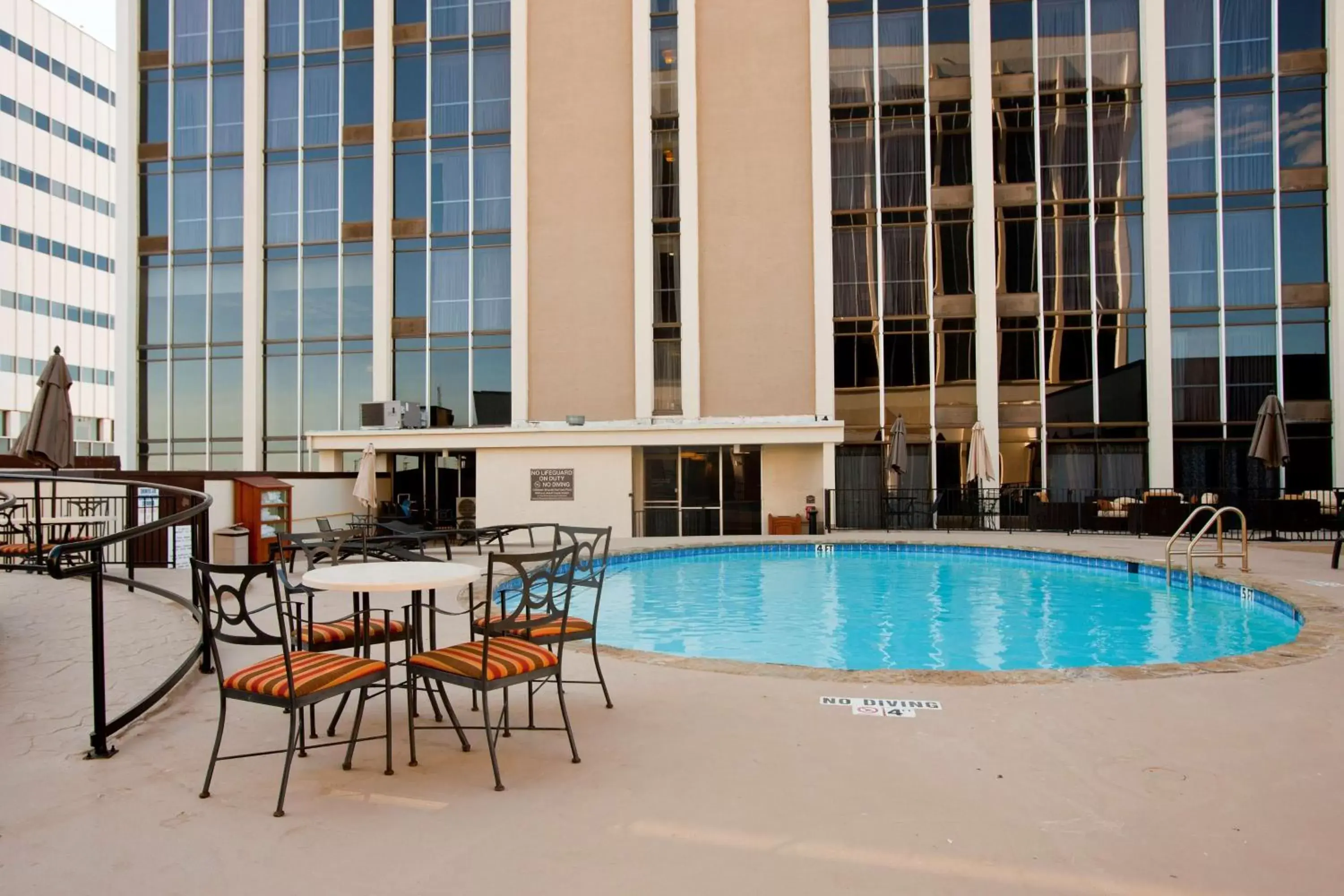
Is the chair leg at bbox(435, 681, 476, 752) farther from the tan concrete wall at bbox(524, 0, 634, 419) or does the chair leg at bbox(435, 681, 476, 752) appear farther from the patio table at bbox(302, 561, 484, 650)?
the tan concrete wall at bbox(524, 0, 634, 419)

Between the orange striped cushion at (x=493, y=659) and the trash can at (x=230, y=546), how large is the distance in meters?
8.43

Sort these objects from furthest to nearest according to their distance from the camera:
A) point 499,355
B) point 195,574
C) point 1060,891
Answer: point 499,355 < point 195,574 < point 1060,891

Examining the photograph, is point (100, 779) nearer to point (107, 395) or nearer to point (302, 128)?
point (302, 128)

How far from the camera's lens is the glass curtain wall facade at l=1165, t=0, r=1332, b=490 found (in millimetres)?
19172

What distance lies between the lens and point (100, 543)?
3.69m

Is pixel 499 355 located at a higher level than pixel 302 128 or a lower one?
lower

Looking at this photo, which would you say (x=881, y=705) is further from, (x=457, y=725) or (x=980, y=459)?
(x=980, y=459)

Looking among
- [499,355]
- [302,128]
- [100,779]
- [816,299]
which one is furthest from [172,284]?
[100,779]

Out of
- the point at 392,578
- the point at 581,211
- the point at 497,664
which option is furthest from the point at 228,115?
the point at 497,664

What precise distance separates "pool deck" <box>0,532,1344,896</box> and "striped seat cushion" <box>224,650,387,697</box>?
1.42 feet

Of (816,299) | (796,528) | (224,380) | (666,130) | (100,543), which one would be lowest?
(796,528)

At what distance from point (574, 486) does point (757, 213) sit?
835 cm

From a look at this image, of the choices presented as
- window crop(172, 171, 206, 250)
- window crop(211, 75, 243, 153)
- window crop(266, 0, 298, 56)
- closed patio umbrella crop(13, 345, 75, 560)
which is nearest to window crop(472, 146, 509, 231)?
window crop(266, 0, 298, 56)

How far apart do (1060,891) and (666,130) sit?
20.6 m
